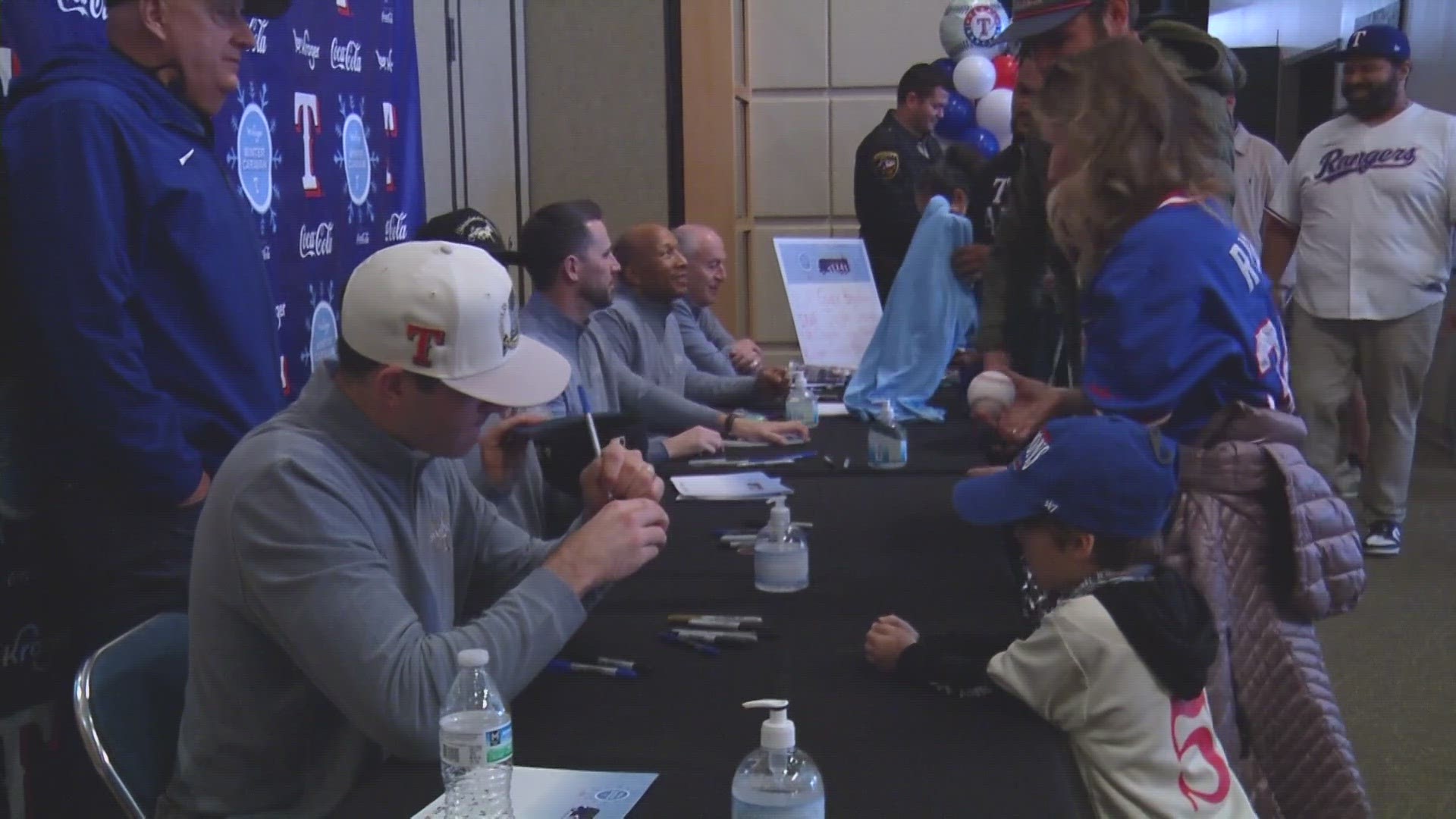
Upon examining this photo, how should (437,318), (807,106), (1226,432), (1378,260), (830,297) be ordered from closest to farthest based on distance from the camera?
(437,318)
(1226,432)
(1378,260)
(830,297)
(807,106)

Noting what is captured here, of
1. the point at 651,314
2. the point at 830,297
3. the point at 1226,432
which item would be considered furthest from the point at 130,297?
the point at 830,297

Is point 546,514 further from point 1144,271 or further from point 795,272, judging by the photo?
point 795,272

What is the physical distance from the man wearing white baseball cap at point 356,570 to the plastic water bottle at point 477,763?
112 millimetres

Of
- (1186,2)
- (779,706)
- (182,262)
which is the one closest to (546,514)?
(182,262)

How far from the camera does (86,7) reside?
2.11 m

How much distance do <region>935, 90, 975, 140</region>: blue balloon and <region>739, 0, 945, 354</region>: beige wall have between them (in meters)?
0.63

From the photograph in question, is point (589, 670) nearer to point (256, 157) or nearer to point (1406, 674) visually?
point (256, 157)

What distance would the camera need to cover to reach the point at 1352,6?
7.86m

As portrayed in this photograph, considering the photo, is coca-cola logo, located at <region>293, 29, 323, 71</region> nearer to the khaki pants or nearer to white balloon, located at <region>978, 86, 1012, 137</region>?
the khaki pants

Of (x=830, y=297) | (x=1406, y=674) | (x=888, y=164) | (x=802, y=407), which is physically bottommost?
(x=1406, y=674)

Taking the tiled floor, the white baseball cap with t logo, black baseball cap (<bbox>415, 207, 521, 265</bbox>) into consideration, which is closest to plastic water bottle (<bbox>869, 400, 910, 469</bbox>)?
black baseball cap (<bbox>415, 207, 521, 265</bbox>)

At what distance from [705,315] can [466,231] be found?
7.48 feet

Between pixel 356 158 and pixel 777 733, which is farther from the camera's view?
pixel 356 158

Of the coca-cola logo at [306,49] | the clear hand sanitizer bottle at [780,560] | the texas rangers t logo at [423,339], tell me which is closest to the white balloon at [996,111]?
the coca-cola logo at [306,49]
